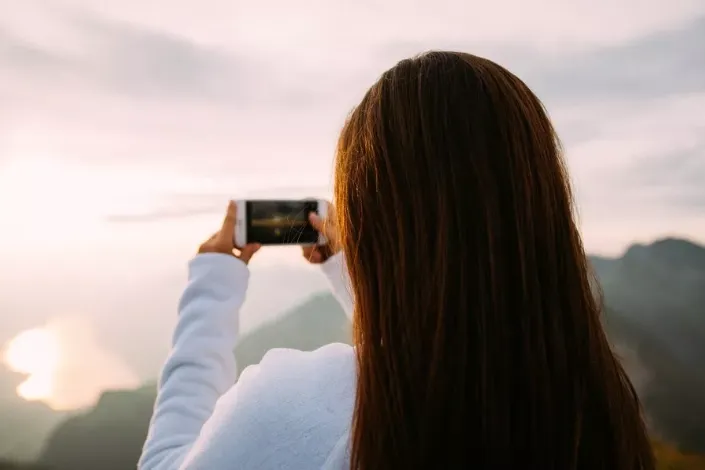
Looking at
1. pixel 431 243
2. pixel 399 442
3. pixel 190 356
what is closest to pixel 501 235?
pixel 431 243

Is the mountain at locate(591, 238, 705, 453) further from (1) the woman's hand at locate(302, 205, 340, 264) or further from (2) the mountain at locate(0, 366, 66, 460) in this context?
(2) the mountain at locate(0, 366, 66, 460)

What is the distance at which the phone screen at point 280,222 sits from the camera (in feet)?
2.43

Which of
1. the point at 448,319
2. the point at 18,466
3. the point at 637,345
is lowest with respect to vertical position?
the point at 18,466

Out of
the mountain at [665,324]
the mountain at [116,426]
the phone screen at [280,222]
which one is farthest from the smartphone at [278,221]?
the mountain at [665,324]

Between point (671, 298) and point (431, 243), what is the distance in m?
1.30

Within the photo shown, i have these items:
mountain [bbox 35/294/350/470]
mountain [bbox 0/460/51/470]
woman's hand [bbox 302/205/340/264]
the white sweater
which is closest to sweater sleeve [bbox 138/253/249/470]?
the white sweater

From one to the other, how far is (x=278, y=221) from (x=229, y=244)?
82 mm

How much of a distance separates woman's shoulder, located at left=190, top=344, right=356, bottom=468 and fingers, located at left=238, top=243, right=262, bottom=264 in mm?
265

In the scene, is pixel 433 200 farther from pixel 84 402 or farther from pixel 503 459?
pixel 84 402

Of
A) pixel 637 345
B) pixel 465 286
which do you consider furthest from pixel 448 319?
pixel 637 345

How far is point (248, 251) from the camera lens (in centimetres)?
72

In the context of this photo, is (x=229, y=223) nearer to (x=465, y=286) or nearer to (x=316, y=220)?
(x=316, y=220)

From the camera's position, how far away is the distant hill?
1.33 metres

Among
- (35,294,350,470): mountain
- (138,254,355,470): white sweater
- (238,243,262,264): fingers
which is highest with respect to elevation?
(238,243,262,264): fingers
